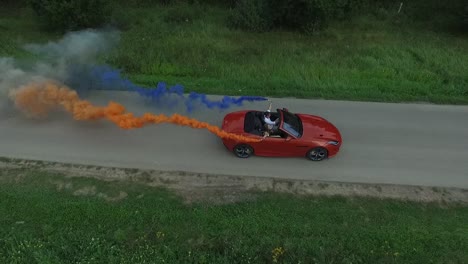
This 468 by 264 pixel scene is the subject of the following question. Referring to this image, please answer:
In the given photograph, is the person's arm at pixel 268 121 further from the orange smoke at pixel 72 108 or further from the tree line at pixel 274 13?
the tree line at pixel 274 13

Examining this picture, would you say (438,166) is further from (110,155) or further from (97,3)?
(97,3)

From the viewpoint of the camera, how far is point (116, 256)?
361 inches

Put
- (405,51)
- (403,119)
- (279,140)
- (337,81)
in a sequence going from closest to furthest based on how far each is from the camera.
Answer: (279,140), (403,119), (337,81), (405,51)

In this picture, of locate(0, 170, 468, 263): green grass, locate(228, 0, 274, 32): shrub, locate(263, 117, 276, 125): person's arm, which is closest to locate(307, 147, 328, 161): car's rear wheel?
locate(263, 117, 276, 125): person's arm

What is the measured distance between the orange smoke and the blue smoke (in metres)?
1.12

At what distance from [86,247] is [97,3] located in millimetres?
14271

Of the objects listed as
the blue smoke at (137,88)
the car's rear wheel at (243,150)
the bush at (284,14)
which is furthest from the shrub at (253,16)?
the car's rear wheel at (243,150)

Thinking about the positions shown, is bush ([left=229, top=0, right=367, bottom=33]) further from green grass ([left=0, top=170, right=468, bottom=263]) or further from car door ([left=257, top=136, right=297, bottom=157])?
green grass ([left=0, top=170, right=468, bottom=263])

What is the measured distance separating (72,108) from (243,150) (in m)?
5.88

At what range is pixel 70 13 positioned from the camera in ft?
64.3

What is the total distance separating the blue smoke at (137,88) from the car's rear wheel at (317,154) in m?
3.55

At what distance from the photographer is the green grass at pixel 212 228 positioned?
366 inches

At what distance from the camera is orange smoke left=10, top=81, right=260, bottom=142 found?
1302 centimetres

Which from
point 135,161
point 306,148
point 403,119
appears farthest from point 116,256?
point 403,119
